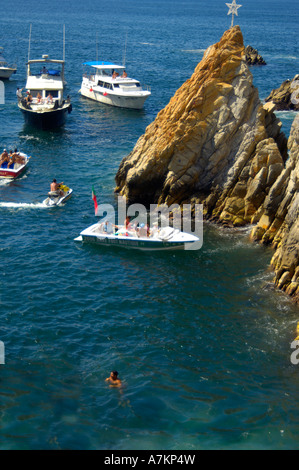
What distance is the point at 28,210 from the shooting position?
42000mm

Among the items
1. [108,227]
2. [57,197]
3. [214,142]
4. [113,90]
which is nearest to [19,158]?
[57,197]

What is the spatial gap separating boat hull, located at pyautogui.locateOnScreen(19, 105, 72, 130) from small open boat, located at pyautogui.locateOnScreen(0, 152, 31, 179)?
35.1ft

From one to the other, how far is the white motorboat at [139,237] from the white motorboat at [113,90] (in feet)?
115

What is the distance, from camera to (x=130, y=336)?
28266 mm

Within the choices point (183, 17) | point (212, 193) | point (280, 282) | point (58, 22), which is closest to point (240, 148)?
point (212, 193)

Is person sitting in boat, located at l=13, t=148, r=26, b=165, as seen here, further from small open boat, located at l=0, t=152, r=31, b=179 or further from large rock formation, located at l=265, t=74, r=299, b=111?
large rock formation, located at l=265, t=74, r=299, b=111

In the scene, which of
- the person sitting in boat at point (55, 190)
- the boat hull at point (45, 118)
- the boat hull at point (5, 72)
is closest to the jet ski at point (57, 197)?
the person sitting in boat at point (55, 190)

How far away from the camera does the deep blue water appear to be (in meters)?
22.5

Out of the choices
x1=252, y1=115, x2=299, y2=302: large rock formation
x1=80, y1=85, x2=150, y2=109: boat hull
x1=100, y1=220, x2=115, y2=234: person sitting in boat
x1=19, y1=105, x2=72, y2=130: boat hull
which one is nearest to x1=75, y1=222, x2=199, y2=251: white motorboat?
x1=100, y1=220, x2=115, y2=234: person sitting in boat

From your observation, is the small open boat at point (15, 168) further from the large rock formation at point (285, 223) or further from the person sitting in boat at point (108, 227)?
the large rock formation at point (285, 223)

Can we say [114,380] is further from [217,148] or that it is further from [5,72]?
[5,72]

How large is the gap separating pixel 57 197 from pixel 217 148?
11.6 m

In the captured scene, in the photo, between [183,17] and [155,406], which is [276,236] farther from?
[183,17]

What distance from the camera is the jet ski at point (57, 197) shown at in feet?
140
